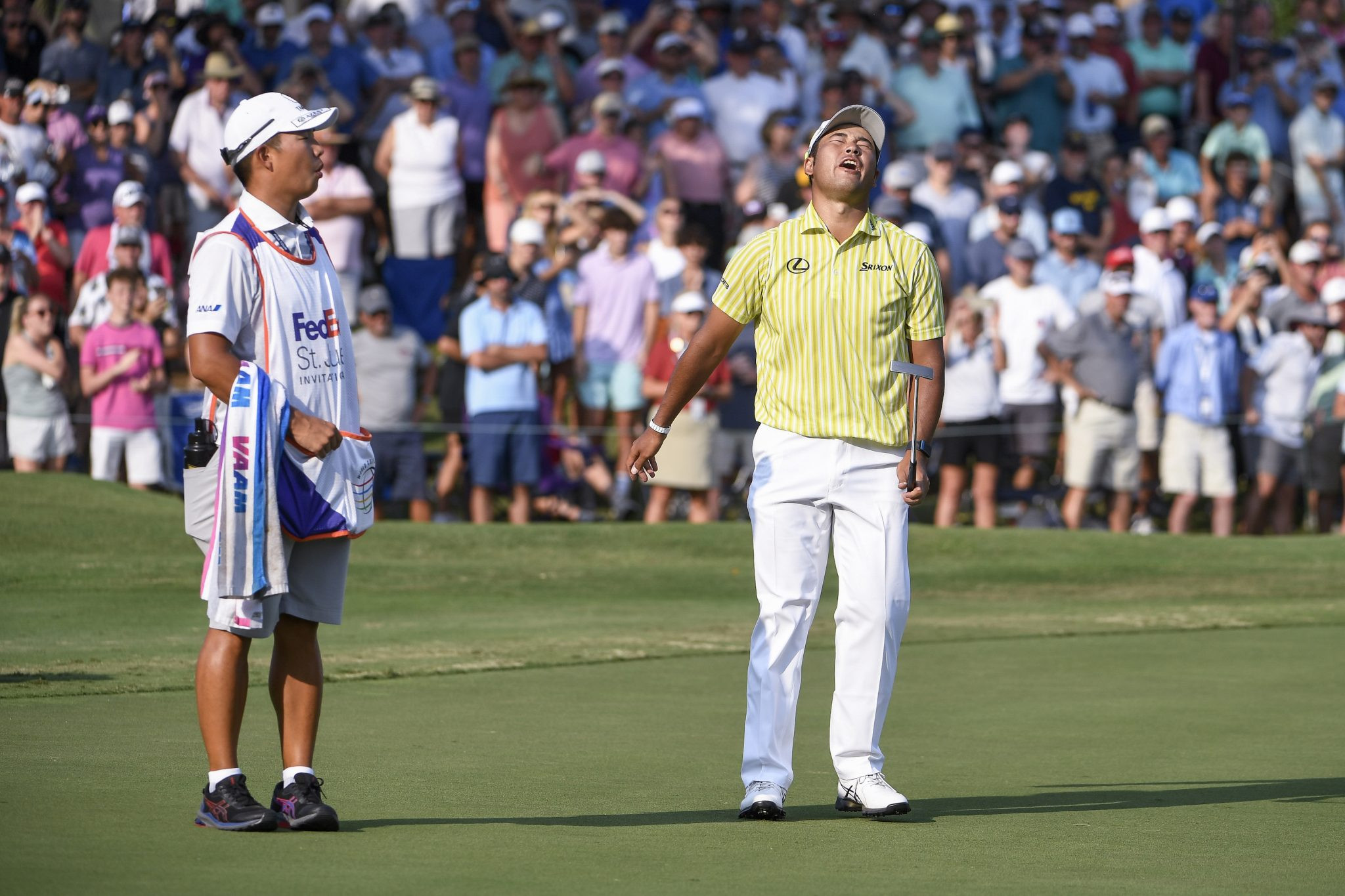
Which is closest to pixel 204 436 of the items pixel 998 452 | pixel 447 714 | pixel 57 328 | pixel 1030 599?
pixel 447 714

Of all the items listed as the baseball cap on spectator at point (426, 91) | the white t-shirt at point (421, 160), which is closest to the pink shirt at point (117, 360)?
the white t-shirt at point (421, 160)

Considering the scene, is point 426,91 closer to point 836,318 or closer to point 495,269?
point 495,269

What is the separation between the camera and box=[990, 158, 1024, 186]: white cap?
17141 millimetres

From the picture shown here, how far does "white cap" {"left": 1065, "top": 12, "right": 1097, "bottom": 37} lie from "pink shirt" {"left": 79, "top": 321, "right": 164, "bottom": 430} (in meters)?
10.4

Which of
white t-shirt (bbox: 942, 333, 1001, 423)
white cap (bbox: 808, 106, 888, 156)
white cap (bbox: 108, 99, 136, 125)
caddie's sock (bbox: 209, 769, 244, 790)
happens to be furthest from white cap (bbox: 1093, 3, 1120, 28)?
caddie's sock (bbox: 209, 769, 244, 790)

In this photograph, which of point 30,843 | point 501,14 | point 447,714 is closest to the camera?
point 30,843

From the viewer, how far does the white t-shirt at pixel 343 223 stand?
16172mm

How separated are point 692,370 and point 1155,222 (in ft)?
39.0

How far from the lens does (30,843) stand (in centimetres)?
488

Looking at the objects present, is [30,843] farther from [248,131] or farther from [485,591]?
[485,591]

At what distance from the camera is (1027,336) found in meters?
15.8

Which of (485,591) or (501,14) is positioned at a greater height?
(501,14)

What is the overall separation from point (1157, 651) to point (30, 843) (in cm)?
651

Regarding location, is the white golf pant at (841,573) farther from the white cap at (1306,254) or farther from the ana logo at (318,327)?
the white cap at (1306,254)
